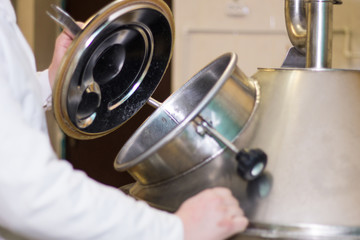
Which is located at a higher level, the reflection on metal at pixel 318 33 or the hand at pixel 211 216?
the reflection on metal at pixel 318 33

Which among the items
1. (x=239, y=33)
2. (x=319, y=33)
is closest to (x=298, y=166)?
(x=319, y=33)

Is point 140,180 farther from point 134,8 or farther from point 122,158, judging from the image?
point 134,8

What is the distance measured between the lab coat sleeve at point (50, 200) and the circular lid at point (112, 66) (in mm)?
118

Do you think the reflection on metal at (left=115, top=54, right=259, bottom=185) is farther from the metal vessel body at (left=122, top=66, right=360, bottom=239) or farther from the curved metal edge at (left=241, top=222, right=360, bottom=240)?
the curved metal edge at (left=241, top=222, right=360, bottom=240)

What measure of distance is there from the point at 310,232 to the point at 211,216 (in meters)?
0.10

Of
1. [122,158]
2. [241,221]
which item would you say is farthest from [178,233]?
[122,158]

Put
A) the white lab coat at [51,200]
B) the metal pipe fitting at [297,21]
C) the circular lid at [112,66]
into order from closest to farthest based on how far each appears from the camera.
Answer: the white lab coat at [51,200] → the circular lid at [112,66] → the metal pipe fitting at [297,21]

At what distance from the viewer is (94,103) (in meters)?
0.77

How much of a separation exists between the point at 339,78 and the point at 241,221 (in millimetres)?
227

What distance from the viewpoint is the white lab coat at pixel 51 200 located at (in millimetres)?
566

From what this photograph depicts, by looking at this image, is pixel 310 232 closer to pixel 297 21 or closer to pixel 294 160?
pixel 294 160

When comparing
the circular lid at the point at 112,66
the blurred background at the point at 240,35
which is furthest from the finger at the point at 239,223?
the blurred background at the point at 240,35

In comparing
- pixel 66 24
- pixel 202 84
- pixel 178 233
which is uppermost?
pixel 66 24

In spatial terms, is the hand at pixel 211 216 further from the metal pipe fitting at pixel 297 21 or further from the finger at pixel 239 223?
the metal pipe fitting at pixel 297 21
